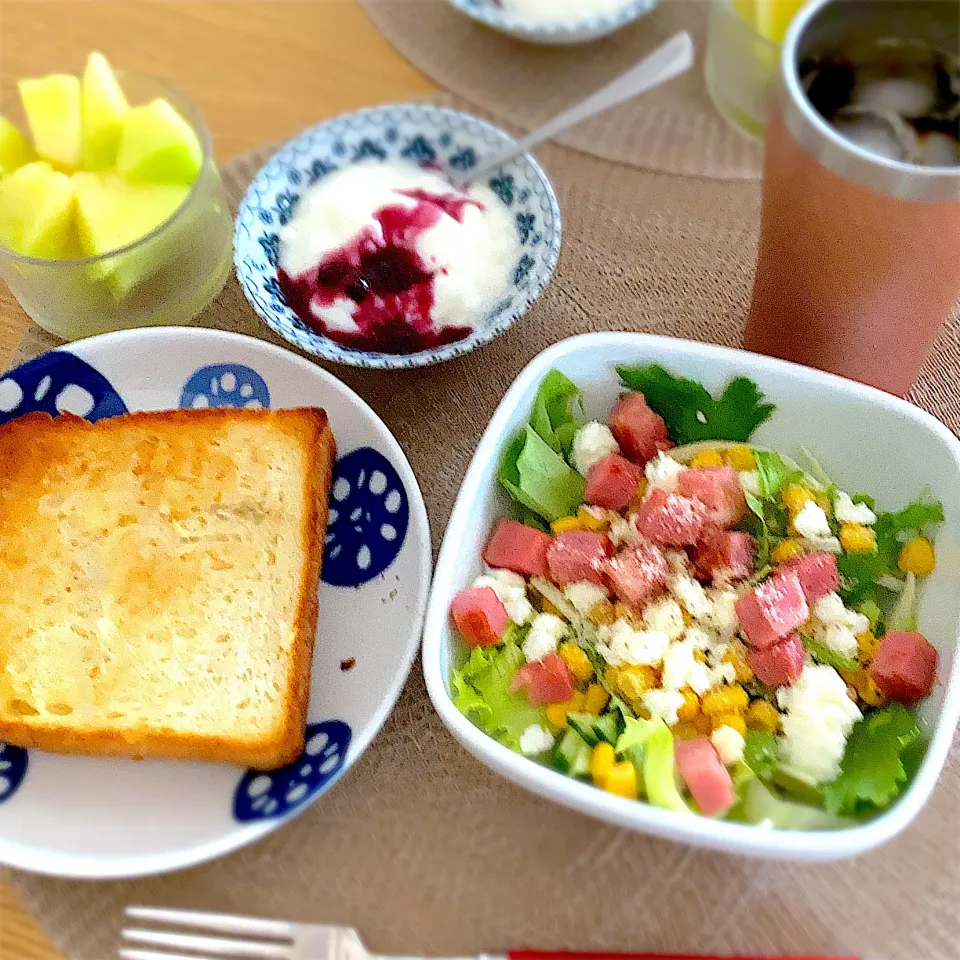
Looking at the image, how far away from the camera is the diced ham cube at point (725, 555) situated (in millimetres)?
761

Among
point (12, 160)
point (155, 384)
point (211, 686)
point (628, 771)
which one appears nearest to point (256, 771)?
point (211, 686)

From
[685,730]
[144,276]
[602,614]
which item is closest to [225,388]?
[144,276]

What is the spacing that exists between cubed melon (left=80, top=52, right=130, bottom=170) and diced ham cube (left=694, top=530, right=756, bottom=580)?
29.3 inches

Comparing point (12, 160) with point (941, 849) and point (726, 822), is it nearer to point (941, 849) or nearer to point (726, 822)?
point (726, 822)

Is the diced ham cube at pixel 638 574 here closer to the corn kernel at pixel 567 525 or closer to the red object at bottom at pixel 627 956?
the corn kernel at pixel 567 525

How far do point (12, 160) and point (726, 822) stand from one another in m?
0.98

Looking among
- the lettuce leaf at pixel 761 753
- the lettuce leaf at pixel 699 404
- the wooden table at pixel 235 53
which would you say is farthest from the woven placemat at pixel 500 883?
the wooden table at pixel 235 53

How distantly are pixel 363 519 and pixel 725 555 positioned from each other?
34 centimetres

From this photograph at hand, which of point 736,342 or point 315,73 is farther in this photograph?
point 315,73

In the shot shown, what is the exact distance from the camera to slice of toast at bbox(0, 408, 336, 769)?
77 cm

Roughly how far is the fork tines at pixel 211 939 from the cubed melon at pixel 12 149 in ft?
Answer: 2.56

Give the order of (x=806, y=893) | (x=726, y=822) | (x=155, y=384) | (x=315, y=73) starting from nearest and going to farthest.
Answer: (x=726, y=822)
(x=806, y=893)
(x=155, y=384)
(x=315, y=73)

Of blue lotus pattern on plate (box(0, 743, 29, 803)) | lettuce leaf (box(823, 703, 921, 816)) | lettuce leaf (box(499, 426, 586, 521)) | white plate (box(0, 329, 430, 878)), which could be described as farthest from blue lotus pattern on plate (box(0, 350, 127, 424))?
lettuce leaf (box(823, 703, 921, 816))

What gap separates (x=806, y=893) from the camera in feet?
2.39
